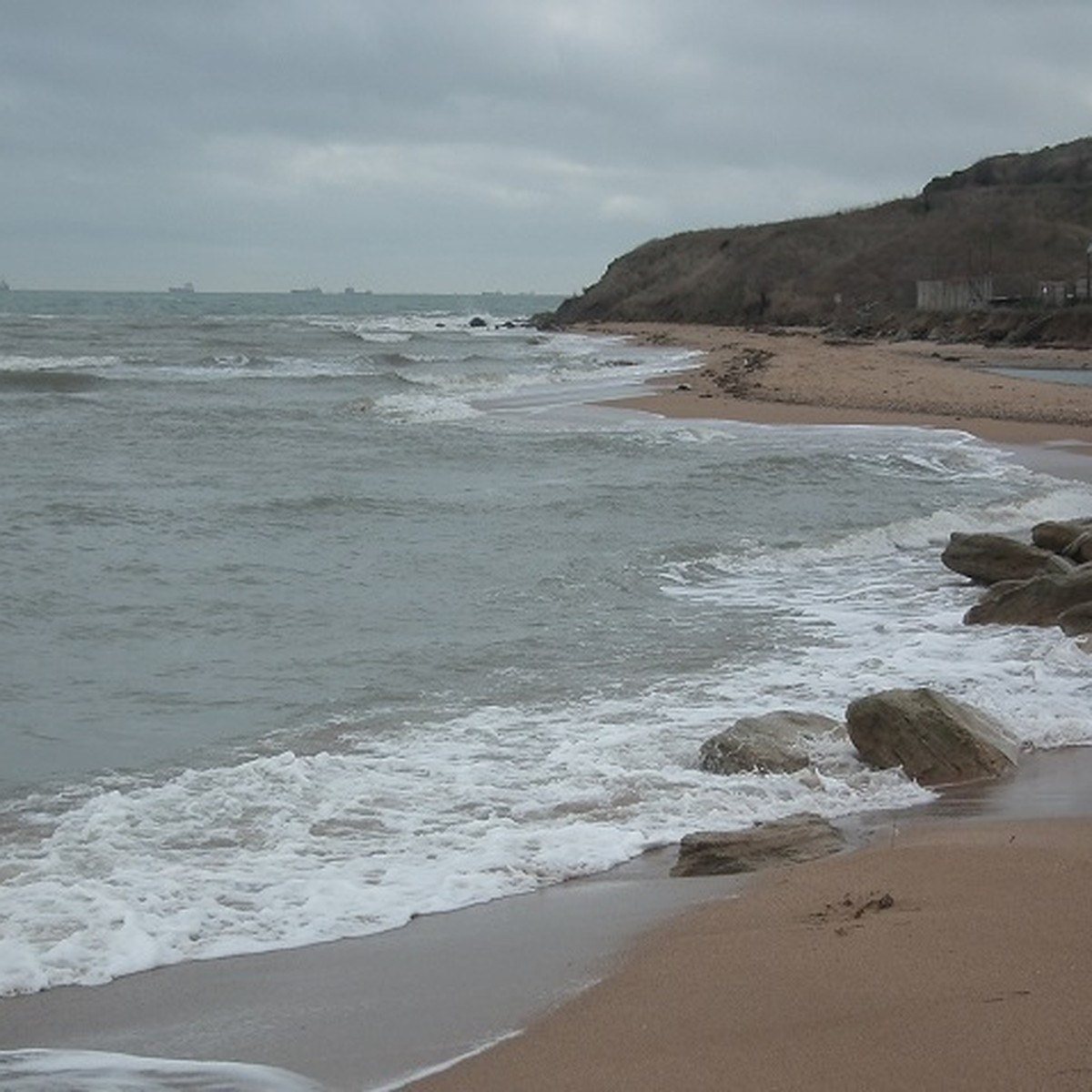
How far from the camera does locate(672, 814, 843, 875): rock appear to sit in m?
6.21

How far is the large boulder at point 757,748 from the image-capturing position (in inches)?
301

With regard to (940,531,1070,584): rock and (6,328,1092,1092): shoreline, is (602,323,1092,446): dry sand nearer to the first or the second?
(940,531,1070,584): rock

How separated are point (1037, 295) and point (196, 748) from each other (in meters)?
59.0

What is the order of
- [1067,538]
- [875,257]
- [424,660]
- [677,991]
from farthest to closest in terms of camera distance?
[875,257], [1067,538], [424,660], [677,991]

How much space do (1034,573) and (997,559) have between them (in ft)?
1.16

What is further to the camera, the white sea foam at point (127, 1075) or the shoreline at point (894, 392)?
the shoreline at point (894, 392)

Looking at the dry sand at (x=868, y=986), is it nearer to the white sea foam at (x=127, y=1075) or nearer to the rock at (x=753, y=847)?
the rock at (x=753, y=847)

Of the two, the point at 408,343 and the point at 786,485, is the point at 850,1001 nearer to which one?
the point at 786,485

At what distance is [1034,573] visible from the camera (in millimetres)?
13031

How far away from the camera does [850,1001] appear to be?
4.48m

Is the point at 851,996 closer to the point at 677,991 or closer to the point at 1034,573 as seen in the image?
the point at 677,991

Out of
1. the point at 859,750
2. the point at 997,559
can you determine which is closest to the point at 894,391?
the point at 997,559

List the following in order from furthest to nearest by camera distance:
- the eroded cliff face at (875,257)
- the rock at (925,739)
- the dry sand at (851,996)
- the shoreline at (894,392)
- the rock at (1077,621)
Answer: the eroded cliff face at (875,257) → the shoreline at (894,392) → the rock at (1077,621) → the rock at (925,739) → the dry sand at (851,996)

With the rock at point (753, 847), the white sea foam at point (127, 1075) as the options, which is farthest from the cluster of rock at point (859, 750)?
the white sea foam at point (127, 1075)
